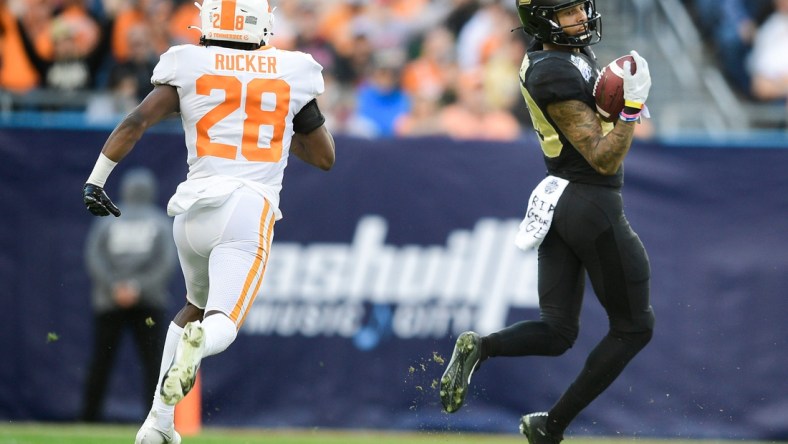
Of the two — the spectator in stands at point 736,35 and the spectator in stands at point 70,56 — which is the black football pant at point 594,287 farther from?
the spectator in stands at point 736,35

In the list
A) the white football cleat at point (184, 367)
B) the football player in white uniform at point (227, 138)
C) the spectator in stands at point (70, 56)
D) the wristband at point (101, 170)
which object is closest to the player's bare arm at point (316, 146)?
the football player in white uniform at point (227, 138)

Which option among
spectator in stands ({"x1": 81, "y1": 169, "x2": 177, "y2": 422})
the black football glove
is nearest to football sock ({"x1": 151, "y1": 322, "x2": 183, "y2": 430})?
the black football glove

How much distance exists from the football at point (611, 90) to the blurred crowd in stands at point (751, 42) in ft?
23.1

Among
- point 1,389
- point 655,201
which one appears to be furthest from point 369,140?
point 1,389

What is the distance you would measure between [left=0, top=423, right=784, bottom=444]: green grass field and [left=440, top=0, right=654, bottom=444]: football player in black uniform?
110 inches

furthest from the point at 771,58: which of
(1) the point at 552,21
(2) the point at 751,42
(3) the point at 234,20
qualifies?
(3) the point at 234,20

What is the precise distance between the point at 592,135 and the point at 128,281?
4839mm

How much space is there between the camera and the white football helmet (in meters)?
6.16

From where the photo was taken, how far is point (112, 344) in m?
9.97

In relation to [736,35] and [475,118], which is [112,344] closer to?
[475,118]

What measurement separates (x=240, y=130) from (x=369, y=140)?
4.20m

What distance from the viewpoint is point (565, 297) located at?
21.0 ft

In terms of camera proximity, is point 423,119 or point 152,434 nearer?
point 152,434

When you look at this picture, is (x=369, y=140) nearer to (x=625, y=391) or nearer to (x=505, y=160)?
(x=505, y=160)
